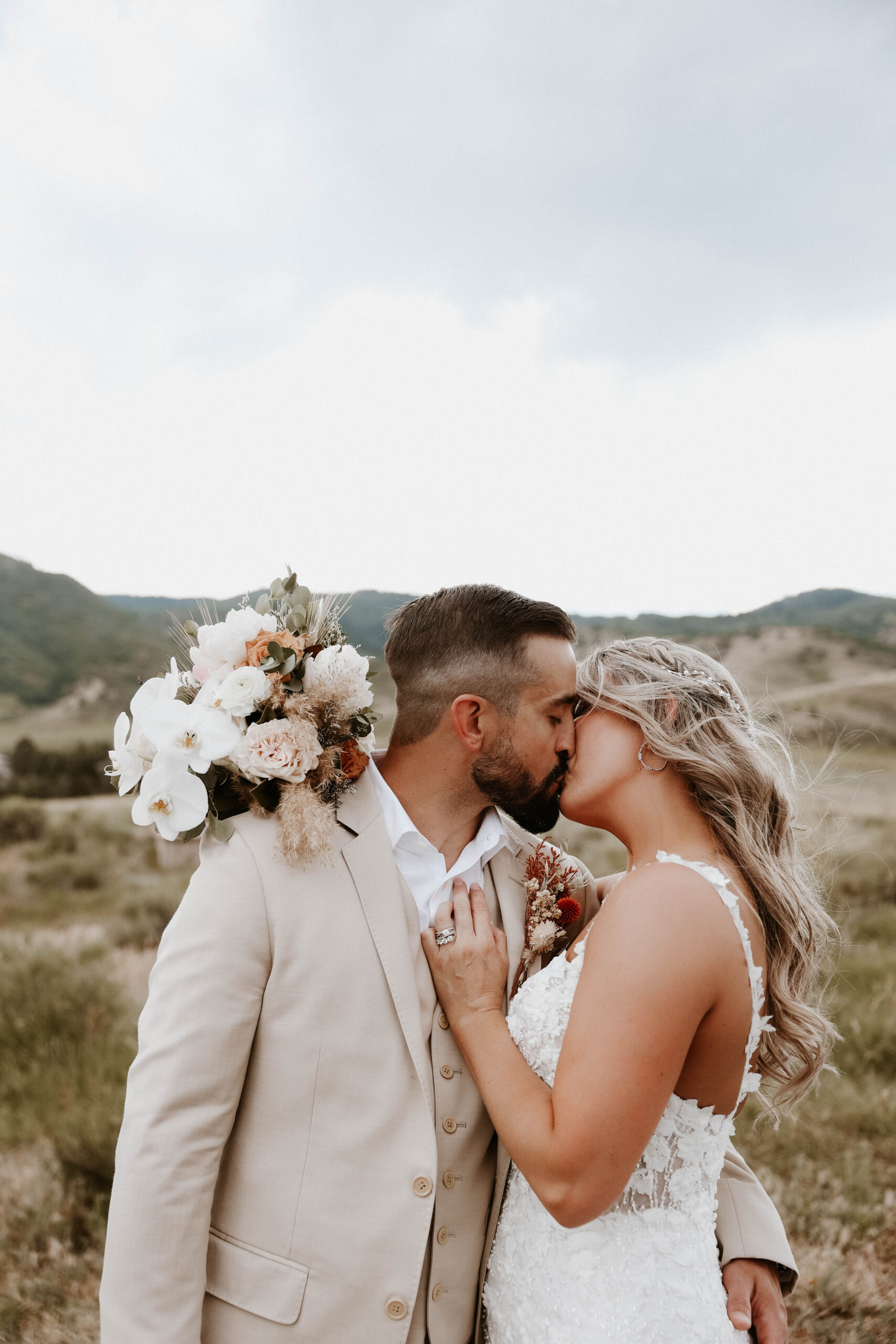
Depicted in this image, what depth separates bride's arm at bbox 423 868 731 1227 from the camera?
6.23 ft

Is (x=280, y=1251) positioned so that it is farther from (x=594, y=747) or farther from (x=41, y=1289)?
(x=41, y=1289)

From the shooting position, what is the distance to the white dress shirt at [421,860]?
249 centimetres

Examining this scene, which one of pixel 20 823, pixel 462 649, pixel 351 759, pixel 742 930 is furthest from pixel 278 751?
pixel 20 823

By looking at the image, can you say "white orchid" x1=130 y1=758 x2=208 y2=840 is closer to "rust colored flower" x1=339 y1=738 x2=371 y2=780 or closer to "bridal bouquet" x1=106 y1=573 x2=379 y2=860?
"bridal bouquet" x1=106 y1=573 x2=379 y2=860

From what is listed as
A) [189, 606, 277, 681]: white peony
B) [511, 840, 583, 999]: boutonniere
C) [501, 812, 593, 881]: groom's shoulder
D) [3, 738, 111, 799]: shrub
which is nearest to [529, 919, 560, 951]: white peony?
[511, 840, 583, 999]: boutonniere

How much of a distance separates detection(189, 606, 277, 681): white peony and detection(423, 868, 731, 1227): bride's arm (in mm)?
1166

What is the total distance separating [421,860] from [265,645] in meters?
0.80

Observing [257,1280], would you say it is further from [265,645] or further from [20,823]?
[20,823]

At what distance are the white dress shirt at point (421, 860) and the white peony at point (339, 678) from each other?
1.10 ft

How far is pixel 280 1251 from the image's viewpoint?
2068 mm

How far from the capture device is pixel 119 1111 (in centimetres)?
532

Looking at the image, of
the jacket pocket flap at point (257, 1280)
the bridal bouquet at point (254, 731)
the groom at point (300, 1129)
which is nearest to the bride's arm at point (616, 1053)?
the groom at point (300, 1129)

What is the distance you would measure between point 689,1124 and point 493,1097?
585 mm

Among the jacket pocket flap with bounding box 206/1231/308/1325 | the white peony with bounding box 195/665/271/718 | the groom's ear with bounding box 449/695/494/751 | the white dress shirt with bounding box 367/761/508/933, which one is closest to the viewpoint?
the jacket pocket flap with bounding box 206/1231/308/1325
